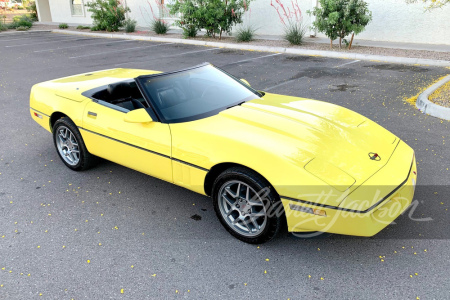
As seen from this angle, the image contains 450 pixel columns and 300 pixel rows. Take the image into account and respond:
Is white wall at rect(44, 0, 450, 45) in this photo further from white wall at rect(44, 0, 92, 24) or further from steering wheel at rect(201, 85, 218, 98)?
white wall at rect(44, 0, 92, 24)

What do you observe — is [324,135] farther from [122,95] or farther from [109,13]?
[109,13]

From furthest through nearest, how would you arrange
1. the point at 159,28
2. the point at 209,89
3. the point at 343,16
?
the point at 159,28 → the point at 343,16 → the point at 209,89

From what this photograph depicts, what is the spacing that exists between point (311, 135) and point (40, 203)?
283 cm

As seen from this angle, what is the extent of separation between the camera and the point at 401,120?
5.78 m

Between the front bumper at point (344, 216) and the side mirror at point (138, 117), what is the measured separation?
4.88ft

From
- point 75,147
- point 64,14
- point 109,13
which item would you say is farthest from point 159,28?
point 75,147

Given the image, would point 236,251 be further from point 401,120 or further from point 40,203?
point 401,120

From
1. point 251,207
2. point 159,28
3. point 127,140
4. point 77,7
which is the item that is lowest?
point 251,207

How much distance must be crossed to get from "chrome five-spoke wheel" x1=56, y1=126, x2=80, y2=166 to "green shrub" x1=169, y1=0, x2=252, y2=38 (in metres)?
12.1

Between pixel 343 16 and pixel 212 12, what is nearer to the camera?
pixel 343 16

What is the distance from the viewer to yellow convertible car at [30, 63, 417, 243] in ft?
8.63

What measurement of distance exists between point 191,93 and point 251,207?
144 cm

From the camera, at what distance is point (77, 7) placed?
26484 mm

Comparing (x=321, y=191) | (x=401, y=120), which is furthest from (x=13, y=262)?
(x=401, y=120)
